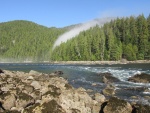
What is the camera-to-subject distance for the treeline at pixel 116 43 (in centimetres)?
14312

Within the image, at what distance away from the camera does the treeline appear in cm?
14312

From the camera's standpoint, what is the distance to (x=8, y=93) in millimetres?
26641

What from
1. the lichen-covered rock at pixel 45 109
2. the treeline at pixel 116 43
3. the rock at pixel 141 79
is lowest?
the rock at pixel 141 79

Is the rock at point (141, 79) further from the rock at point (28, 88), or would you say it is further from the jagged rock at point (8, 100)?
the jagged rock at point (8, 100)

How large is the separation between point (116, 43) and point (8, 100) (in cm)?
13122

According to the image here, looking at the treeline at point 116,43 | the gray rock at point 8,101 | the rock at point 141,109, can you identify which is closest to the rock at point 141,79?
the rock at point 141,109

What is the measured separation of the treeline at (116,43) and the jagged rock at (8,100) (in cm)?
11937

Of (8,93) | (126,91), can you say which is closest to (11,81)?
(8,93)

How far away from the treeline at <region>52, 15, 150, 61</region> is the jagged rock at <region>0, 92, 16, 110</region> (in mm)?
119368

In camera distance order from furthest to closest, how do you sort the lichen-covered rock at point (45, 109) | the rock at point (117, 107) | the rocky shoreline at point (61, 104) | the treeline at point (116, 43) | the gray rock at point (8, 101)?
1. the treeline at point (116, 43)
2. the gray rock at point (8, 101)
3. the rock at point (117, 107)
4. the rocky shoreline at point (61, 104)
5. the lichen-covered rock at point (45, 109)

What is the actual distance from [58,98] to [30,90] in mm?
7954

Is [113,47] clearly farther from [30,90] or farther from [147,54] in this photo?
[30,90]

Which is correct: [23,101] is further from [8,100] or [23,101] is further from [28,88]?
[28,88]

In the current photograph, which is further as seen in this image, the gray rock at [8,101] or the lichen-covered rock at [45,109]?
the gray rock at [8,101]
